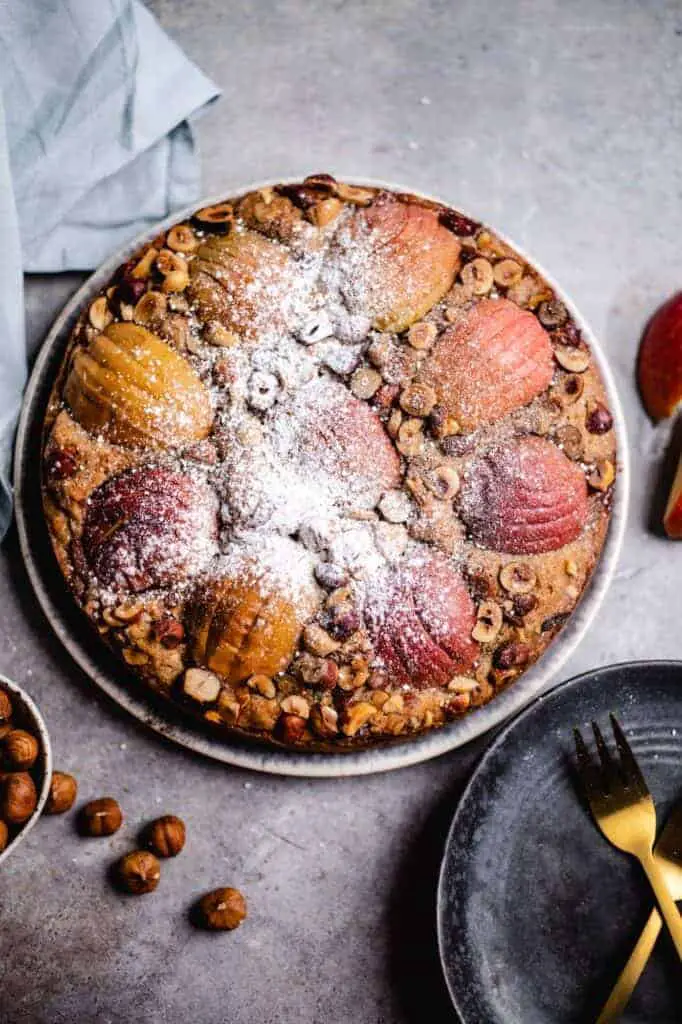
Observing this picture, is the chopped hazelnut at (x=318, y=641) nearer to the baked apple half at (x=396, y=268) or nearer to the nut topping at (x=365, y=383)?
the nut topping at (x=365, y=383)

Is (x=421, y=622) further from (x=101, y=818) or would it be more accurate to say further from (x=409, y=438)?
(x=101, y=818)

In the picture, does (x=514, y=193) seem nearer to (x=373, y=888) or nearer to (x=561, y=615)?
(x=561, y=615)

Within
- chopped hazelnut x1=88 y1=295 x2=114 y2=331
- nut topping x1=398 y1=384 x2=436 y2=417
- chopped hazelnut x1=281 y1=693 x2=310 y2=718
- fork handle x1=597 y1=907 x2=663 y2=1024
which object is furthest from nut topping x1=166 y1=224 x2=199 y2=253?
fork handle x1=597 y1=907 x2=663 y2=1024

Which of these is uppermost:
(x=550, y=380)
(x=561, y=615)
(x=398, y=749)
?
(x=550, y=380)

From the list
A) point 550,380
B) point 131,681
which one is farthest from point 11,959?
point 550,380

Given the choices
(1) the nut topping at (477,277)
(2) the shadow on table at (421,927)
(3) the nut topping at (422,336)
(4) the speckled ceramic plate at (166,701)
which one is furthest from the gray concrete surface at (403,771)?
(3) the nut topping at (422,336)
